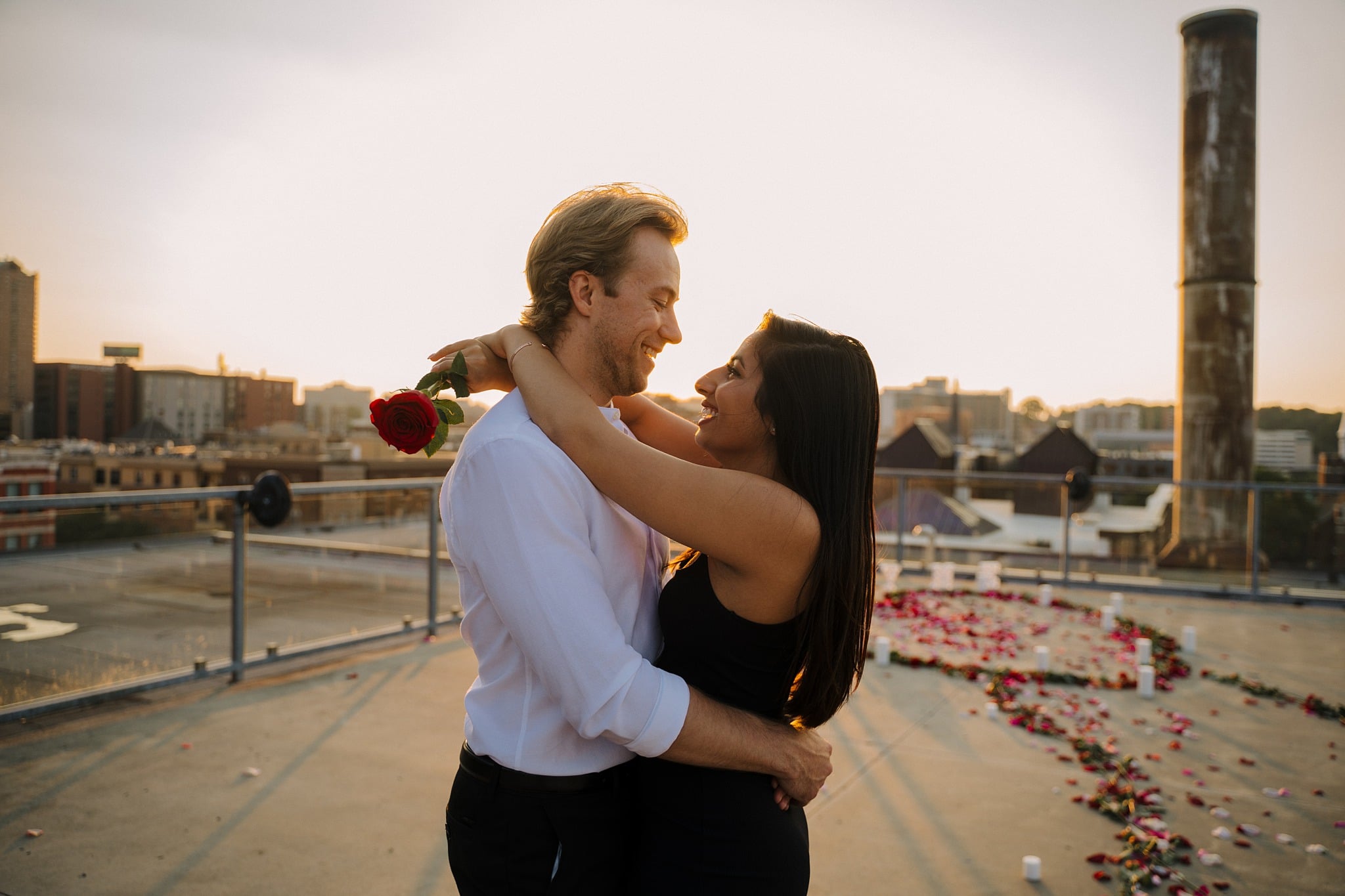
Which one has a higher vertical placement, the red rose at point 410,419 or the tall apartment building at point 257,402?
the tall apartment building at point 257,402

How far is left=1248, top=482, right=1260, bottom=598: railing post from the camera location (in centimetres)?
980

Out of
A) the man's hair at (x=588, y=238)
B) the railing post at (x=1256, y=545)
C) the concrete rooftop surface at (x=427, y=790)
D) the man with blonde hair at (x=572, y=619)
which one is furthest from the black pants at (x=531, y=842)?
the railing post at (x=1256, y=545)

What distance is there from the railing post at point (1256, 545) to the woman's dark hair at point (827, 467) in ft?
34.2

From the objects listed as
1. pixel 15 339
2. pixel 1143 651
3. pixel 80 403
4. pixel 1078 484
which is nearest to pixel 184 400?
pixel 80 403

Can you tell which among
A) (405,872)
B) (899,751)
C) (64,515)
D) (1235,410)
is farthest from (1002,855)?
(1235,410)

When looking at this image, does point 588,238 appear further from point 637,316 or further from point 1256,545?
point 1256,545

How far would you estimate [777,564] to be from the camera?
1572 millimetres

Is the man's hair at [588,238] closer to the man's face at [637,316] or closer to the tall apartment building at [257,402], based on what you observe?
the man's face at [637,316]

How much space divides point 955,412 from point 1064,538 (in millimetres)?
76579

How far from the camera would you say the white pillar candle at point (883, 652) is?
654 cm

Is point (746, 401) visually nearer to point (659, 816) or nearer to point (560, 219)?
point (560, 219)

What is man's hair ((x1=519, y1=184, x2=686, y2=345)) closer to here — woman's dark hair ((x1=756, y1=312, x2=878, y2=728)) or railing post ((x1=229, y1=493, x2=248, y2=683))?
woman's dark hair ((x1=756, y1=312, x2=878, y2=728))

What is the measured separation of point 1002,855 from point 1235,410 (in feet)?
42.6

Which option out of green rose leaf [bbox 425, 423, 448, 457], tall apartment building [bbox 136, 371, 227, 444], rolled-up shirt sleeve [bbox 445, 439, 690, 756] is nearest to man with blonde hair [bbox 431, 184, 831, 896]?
rolled-up shirt sleeve [bbox 445, 439, 690, 756]
